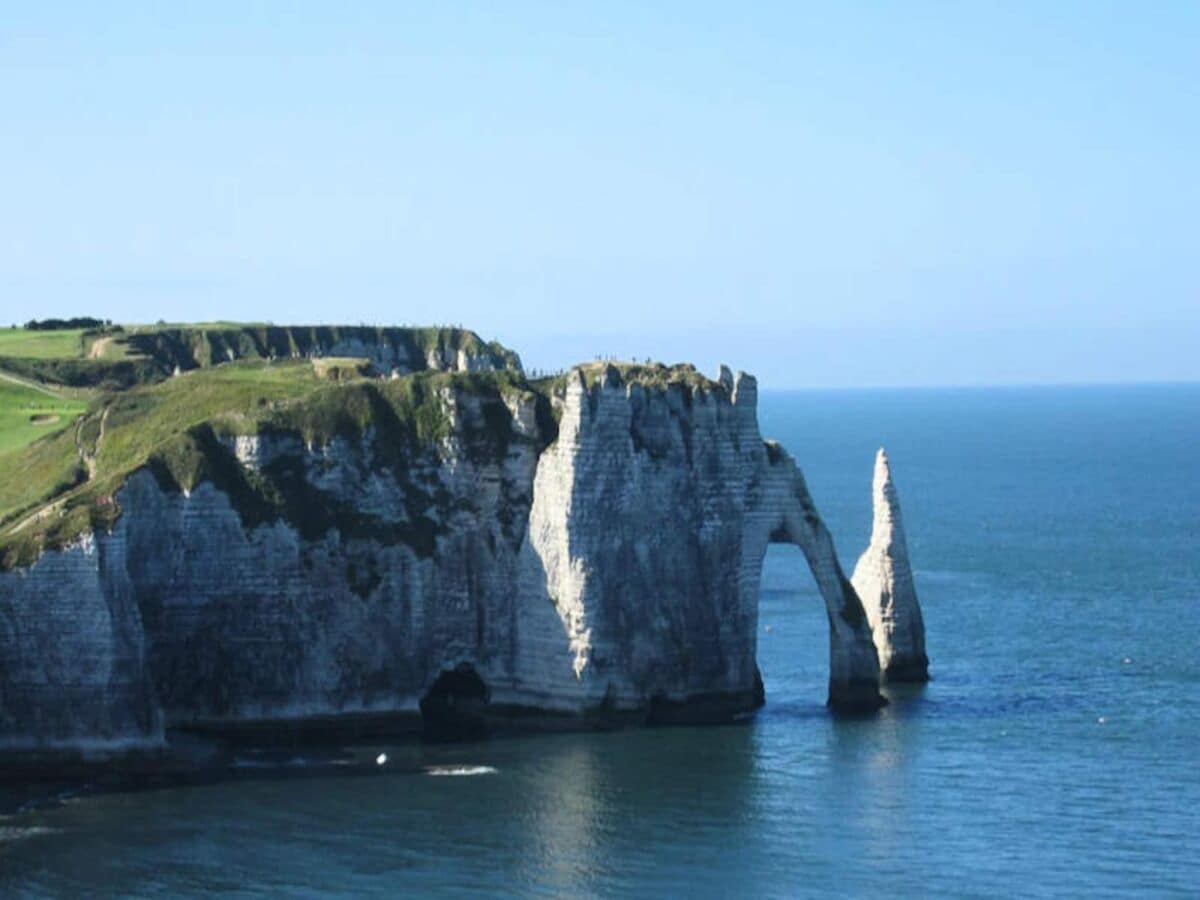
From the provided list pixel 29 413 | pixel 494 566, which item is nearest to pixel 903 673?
pixel 494 566

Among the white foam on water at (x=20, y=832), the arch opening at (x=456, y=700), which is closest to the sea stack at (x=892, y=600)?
the arch opening at (x=456, y=700)

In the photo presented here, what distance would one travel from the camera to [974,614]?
9931cm

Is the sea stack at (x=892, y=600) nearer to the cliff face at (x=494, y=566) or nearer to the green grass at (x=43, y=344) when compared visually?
the cliff face at (x=494, y=566)

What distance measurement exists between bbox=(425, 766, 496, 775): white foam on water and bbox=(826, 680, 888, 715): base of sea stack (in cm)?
1438

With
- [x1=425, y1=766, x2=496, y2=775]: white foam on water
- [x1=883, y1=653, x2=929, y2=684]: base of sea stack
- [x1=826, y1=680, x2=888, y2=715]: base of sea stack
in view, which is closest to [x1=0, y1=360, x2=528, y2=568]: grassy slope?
[x1=425, y1=766, x2=496, y2=775]: white foam on water

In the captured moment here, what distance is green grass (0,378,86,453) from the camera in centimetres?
9238

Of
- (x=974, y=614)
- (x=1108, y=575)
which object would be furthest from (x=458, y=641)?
(x=1108, y=575)

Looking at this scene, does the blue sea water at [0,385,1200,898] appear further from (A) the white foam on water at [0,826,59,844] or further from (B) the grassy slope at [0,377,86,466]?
(B) the grassy slope at [0,377,86,466]

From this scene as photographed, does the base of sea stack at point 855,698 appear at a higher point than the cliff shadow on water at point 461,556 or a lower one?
lower

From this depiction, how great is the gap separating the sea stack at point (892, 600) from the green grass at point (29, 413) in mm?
33175

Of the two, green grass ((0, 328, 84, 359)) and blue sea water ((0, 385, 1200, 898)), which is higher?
green grass ((0, 328, 84, 359))

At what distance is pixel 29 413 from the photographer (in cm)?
9750

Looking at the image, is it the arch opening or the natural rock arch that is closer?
the arch opening

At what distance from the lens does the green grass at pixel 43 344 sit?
384 feet
